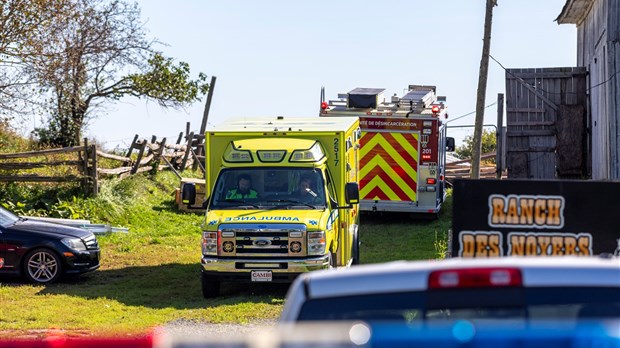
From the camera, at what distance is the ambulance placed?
16.8 metres

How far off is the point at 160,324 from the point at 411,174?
12001mm

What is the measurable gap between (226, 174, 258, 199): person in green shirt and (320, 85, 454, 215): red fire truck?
27.1 feet

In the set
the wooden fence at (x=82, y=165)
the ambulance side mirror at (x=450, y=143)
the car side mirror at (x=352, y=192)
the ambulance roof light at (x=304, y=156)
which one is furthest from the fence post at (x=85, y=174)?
the car side mirror at (x=352, y=192)

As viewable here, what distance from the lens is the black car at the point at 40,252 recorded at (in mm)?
18828

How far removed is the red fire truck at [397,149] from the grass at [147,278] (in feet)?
2.40

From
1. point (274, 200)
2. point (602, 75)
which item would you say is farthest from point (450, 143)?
point (274, 200)

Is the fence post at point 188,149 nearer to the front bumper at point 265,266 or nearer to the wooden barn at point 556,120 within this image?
the wooden barn at point 556,120

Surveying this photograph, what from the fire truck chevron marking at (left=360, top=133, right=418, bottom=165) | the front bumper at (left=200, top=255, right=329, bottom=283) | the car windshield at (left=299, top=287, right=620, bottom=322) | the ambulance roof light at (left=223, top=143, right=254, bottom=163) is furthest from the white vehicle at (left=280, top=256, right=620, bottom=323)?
the fire truck chevron marking at (left=360, top=133, right=418, bottom=165)

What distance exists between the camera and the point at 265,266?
1684 centimetres

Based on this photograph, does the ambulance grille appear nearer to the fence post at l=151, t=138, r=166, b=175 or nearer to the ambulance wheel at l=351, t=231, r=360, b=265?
the ambulance wheel at l=351, t=231, r=360, b=265

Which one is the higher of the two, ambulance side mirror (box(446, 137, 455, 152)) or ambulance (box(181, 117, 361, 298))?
ambulance side mirror (box(446, 137, 455, 152))

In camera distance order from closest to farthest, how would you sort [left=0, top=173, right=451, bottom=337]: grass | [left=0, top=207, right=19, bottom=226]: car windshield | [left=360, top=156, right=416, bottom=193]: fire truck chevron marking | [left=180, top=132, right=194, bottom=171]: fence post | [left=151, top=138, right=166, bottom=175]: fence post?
[left=0, top=173, right=451, bottom=337]: grass, [left=0, top=207, right=19, bottom=226]: car windshield, [left=360, top=156, right=416, bottom=193]: fire truck chevron marking, [left=151, top=138, right=166, bottom=175]: fence post, [left=180, top=132, right=194, bottom=171]: fence post

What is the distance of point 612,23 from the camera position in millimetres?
24438

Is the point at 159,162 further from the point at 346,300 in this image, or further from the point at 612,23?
the point at 346,300
